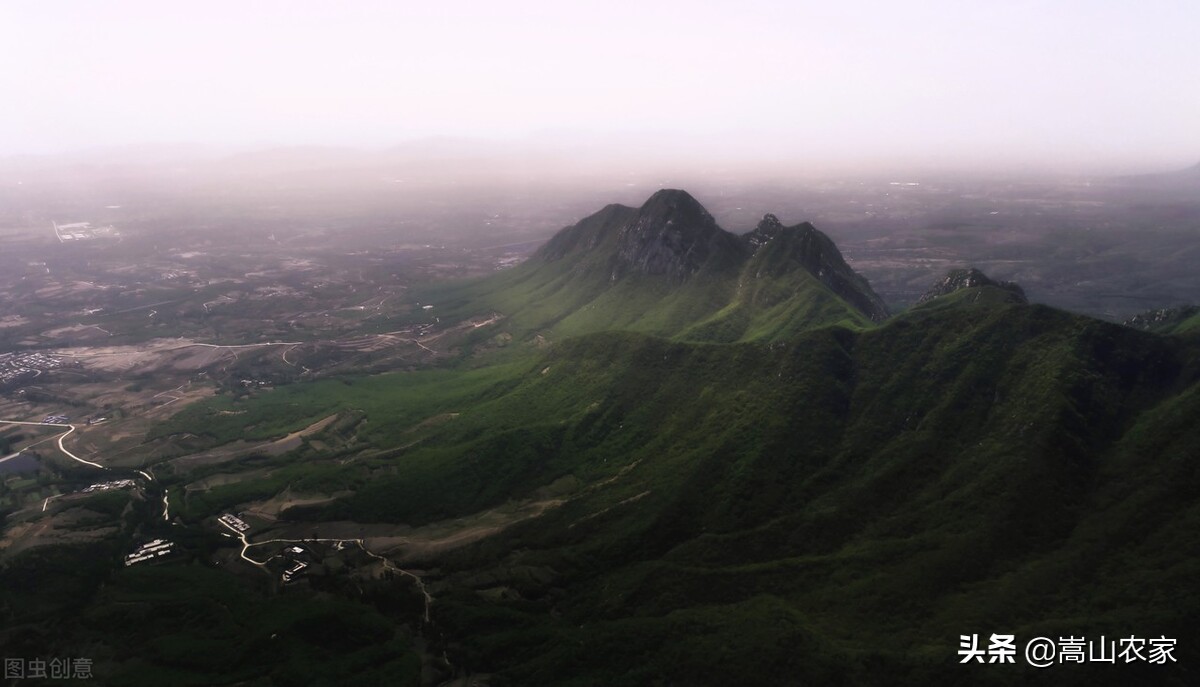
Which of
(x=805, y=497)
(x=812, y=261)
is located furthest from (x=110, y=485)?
(x=812, y=261)

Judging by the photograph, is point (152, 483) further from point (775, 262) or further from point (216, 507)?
point (775, 262)

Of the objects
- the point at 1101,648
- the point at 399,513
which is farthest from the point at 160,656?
the point at 1101,648

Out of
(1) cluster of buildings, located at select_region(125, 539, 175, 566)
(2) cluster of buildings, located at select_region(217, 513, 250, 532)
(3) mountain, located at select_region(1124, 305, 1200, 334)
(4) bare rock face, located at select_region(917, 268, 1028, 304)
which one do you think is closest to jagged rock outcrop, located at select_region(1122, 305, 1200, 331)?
(3) mountain, located at select_region(1124, 305, 1200, 334)

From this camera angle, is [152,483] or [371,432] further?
[371,432]

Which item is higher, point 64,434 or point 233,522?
point 64,434

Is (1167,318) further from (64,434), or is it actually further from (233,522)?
(64,434)
